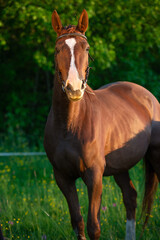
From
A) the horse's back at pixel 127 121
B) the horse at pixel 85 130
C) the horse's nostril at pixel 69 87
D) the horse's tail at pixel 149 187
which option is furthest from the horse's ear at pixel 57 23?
the horse's tail at pixel 149 187

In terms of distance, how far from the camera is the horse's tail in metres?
4.83

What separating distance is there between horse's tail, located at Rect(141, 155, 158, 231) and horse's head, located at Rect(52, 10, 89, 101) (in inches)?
78.0

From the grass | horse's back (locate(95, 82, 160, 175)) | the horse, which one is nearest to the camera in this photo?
the horse

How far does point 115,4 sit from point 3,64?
4.00 meters

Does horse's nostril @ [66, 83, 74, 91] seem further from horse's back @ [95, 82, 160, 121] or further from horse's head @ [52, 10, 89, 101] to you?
horse's back @ [95, 82, 160, 121]

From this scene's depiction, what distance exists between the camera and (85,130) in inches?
Answer: 142

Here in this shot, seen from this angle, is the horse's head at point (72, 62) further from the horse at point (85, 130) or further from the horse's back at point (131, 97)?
the horse's back at point (131, 97)

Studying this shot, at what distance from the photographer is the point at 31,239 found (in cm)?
436

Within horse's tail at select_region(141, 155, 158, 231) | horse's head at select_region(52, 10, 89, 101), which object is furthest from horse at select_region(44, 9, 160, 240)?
horse's tail at select_region(141, 155, 158, 231)

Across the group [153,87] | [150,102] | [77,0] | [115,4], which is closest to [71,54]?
[150,102]

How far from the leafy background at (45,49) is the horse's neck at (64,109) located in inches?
167

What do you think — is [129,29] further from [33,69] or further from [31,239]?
[31,239]

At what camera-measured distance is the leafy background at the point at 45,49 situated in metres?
8.88

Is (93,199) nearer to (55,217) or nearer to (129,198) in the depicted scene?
(129,198)
